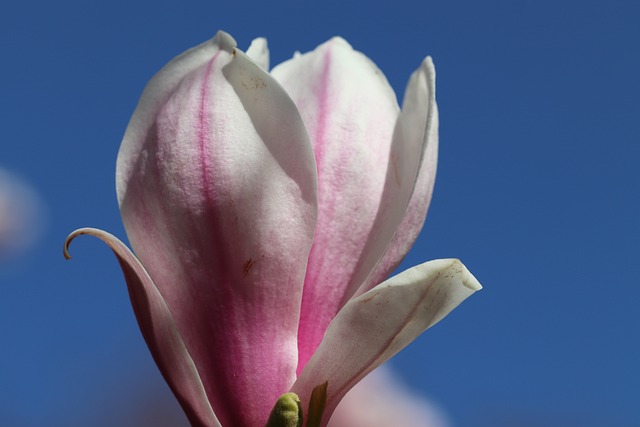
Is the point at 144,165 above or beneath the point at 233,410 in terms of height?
above

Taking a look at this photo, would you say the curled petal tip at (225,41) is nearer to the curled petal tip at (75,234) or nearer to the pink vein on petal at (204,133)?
the pink vein on petal at (204,133)

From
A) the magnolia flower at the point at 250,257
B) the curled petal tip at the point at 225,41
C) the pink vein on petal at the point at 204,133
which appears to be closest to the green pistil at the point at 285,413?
the magnolia flower at the point at 250,257

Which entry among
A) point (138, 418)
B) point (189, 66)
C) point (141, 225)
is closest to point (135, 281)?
point (141, 225)

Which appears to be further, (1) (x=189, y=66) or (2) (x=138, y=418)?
(2) (x=138, y=418)

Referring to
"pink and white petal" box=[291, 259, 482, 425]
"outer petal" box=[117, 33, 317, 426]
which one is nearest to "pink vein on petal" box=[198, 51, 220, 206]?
"outer petal" box=[117, 33, 317, 426]

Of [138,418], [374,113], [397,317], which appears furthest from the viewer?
[138,418]

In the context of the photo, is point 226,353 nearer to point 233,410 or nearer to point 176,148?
point 233,410

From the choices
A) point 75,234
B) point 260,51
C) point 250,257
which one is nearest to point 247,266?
point 250,257
